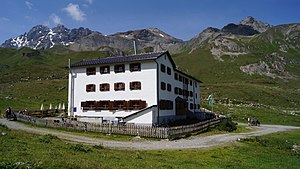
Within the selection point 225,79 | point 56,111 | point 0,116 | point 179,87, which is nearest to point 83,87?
point 56,111

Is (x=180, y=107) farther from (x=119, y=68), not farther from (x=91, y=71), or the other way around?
(x=91, y=71)

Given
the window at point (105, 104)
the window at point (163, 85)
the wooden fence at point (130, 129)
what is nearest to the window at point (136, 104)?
the window at point (105, 104)

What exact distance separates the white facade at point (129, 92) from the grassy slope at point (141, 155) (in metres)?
14.7

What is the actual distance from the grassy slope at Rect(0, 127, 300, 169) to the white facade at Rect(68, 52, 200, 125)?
14.7 meters

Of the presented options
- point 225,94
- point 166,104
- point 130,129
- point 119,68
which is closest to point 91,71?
point 119,68

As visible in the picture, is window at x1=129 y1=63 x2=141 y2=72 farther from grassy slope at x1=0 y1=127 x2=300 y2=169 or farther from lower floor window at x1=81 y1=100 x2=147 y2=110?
grassy slope at x1=0 y1=127 x2=300 y2=169

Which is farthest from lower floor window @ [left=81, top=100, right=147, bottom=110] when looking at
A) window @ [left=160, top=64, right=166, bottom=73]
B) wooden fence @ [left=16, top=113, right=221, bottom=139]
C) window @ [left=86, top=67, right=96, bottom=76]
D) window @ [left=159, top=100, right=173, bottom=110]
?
wooden fence @ [left=16, top=113, right=221, bottom=139]

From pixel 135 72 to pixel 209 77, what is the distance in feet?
508

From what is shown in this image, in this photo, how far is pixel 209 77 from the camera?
612ft

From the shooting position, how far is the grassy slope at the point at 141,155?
41.3ft

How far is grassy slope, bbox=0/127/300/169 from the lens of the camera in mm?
12578

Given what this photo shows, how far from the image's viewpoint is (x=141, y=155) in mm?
18047

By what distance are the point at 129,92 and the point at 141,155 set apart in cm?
2185

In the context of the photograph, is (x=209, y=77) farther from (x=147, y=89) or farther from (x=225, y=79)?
(x=147, y=89)
